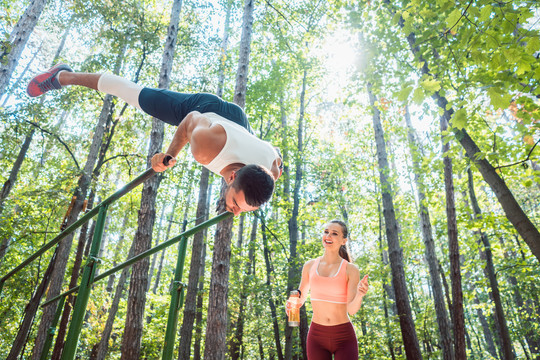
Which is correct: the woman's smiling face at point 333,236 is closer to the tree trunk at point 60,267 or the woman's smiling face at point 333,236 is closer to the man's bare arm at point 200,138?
the man's bare arm at point 200,138

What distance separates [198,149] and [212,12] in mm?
9341

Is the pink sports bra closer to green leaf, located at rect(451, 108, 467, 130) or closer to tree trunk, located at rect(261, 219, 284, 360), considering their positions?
green leaf, located at rect(451, 108, 467, 130)

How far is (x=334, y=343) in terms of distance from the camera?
2.81 m

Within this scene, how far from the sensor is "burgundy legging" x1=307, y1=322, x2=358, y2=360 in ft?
9.15

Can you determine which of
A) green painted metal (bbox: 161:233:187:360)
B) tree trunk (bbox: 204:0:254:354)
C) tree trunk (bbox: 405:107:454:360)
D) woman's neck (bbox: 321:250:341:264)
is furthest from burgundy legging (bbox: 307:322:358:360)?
tree trunk (bbox: 405:107:454:360)

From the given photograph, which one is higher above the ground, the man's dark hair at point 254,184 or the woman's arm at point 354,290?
Answer: the man's dark hair at point 254,184

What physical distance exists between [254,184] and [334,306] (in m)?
1.54

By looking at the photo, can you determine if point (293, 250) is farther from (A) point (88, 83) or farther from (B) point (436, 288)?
(A) point (88, 83)

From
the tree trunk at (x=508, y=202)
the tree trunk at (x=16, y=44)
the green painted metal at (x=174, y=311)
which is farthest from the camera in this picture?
the tree trunk at (x=16, y=44)

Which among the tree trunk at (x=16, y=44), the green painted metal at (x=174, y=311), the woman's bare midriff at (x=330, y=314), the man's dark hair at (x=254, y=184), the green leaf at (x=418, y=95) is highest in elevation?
the tree trunk at (x=16, y=44)

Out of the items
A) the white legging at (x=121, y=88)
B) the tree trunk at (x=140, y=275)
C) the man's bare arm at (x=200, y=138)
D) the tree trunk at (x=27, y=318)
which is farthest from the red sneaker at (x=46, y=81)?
the tree trunk at (x=27, y=318)

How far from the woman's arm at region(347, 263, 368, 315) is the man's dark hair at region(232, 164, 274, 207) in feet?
4.14

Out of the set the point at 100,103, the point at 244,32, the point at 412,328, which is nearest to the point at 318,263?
the point at 412,328

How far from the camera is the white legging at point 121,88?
2686 millimetres
